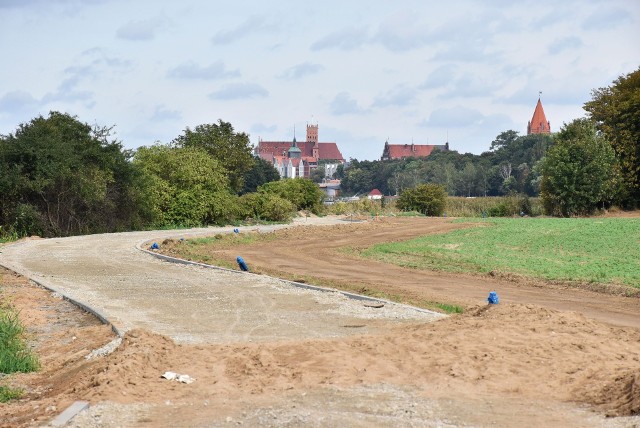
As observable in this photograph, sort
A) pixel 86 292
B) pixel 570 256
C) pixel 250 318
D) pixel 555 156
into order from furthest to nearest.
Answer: pixel 555 156, pixel 570 256, pixel 86 292, pixel 250 318

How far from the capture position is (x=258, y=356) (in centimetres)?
1110

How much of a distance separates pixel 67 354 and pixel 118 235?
2769 centimetres

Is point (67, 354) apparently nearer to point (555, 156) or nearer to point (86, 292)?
point (86, 292)

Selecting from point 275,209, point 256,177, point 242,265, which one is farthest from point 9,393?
point 256,177

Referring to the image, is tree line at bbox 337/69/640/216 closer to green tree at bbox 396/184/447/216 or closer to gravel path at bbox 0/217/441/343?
green tree at bbox 396/184/447/216

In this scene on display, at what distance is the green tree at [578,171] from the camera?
61250 millimetres

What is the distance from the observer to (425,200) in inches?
2987

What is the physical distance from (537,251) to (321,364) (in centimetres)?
2477

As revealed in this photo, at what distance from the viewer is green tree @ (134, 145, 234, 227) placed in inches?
1975

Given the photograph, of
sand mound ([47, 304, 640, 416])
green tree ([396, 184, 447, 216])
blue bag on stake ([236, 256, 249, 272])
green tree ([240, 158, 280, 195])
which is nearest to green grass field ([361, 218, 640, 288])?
blue bag on stake ([236, 256, 249, 272])

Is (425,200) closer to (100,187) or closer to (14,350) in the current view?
(100,187)

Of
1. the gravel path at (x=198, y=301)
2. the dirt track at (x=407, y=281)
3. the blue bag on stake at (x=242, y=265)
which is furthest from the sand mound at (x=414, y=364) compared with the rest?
the blue bag on stake at (x=242, y=265)

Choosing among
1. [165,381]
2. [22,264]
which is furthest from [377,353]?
[22,264]

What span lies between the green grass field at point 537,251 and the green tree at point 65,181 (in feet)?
49.2
